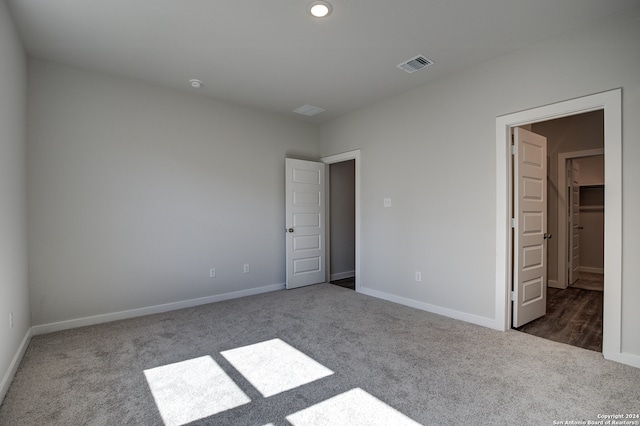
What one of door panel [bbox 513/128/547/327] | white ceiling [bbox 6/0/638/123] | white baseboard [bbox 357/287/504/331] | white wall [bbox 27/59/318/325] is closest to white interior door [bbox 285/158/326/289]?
white wall [bbox 27/59/318/325]

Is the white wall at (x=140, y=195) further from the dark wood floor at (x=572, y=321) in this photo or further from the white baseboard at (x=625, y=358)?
the white baseboard at (x=625, y=358)

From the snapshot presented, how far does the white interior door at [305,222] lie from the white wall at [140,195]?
21 centimetres

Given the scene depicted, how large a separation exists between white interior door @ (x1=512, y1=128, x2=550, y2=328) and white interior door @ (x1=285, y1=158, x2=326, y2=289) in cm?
297

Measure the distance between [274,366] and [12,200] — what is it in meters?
2.54

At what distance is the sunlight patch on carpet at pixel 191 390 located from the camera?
1.87 metres

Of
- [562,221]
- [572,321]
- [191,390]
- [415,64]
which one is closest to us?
[191,390]

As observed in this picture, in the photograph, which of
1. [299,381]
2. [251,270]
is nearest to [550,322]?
[299,381]

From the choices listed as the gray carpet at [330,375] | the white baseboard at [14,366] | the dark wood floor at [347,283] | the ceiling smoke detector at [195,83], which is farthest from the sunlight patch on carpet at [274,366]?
the ceiling smoke detector at [195,83]

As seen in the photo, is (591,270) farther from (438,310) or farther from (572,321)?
(438,310)

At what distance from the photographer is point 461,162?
11.6 ft

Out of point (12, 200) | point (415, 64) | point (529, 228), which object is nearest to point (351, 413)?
point (529, 228)

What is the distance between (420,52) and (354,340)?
115 inches

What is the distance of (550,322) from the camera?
11.3ft

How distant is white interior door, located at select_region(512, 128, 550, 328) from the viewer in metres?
3.24
